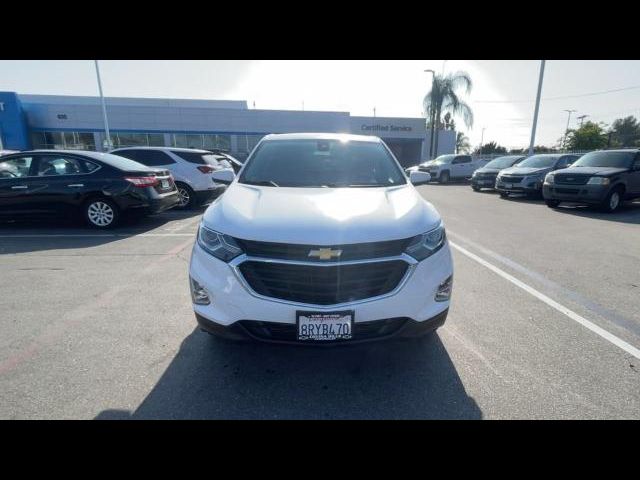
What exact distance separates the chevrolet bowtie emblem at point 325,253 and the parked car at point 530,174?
42.4ft

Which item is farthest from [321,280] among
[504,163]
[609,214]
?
[504,163]

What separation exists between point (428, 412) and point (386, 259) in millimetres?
1000

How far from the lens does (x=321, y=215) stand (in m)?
2.38

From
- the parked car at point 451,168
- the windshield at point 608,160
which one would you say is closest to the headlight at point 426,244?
the windshield at point 608,160

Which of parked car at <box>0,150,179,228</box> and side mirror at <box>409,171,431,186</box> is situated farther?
parked car at <box>0,150,179,228</box>

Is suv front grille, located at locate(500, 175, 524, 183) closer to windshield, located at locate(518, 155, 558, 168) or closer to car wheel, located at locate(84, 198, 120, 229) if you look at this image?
windshield, located at locate(518, 155, 558, 168)

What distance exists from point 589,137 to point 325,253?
163ft

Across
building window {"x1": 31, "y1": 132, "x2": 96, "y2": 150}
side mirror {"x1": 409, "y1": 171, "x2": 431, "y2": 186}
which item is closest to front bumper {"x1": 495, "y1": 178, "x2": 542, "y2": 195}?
side mirror {"x1": 409, "y1": 171, "x2": 431, "y2": 186}

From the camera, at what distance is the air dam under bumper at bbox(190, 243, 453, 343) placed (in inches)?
83.2

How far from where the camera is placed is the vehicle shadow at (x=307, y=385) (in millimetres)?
2117

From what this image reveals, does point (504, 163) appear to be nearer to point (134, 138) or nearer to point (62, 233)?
point (62, 233)

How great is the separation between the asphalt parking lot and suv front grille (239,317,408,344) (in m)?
0.43

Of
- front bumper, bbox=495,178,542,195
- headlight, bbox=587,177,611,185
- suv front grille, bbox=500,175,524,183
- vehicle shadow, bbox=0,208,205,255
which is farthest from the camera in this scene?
suv front grille, bbox=500,175,524,183

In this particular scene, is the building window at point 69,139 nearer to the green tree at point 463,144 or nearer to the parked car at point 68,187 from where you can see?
the parked car at point 68,187
